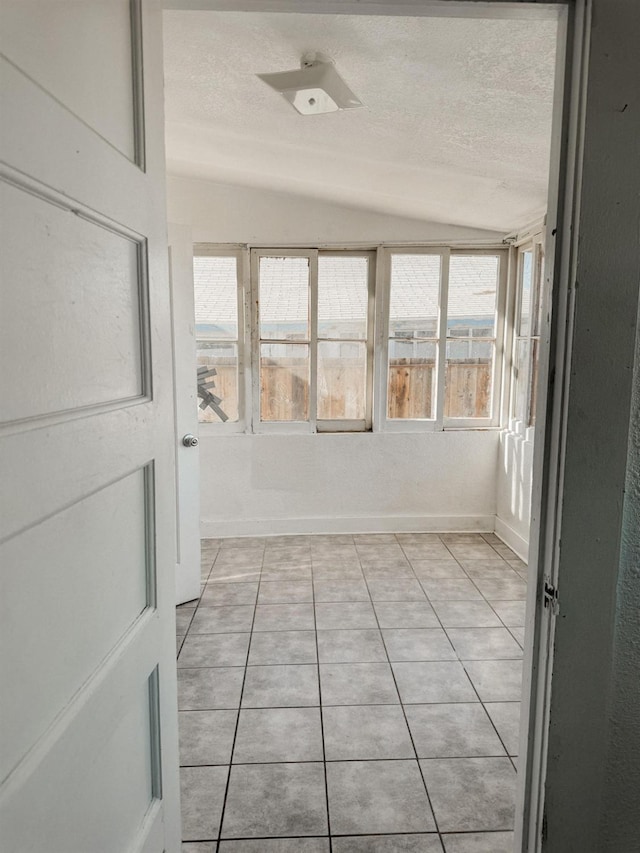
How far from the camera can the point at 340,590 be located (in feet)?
11.1

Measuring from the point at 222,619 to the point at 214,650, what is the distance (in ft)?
1.06

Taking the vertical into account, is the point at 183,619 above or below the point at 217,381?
below

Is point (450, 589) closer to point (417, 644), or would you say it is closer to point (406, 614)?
point (406, 614)

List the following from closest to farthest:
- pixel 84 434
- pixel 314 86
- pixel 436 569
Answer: pixel 84 434, pixel 314 86, pixel 436 569

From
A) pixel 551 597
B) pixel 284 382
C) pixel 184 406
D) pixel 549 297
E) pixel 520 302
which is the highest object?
pixel 520 302

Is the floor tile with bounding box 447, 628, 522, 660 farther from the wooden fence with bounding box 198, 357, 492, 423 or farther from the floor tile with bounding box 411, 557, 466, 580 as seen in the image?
the wooden fence with bounding box 198, 357, 492, 423

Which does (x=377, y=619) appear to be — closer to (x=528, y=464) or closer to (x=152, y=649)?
(x=528, y=464)

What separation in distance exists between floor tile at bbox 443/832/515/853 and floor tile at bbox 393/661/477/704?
0.65 m

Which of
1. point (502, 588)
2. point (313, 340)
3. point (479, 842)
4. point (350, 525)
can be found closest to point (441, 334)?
point (313, 340)

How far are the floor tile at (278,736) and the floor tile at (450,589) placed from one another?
133 centimetres

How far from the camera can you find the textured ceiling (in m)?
1.64

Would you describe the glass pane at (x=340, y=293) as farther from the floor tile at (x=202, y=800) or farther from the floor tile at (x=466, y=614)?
the floor tile at (x=202, y=800)

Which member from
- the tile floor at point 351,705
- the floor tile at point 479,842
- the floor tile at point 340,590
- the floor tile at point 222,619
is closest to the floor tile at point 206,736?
the tile floor at point 351,705

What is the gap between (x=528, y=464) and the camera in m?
3.82
